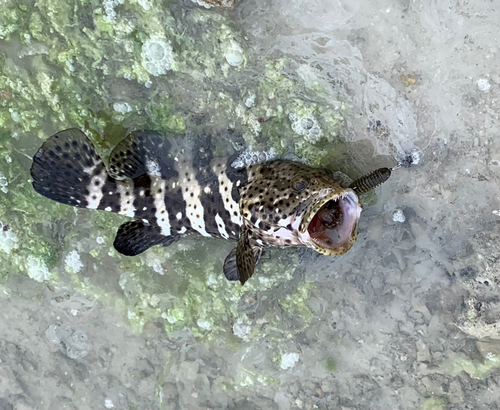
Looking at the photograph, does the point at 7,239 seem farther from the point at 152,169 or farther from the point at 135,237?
the point at 152,169

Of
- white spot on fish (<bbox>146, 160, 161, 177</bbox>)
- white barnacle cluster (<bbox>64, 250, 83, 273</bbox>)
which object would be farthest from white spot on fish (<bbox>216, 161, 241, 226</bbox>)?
white barnacle cluster (<bbox>64, 250, 83, 273</bbox>)

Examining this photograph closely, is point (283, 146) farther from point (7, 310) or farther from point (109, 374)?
point (7, 310)

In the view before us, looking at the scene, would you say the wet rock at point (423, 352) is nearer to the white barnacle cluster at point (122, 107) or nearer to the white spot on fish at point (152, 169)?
the white spot on fish at point (152, 169)

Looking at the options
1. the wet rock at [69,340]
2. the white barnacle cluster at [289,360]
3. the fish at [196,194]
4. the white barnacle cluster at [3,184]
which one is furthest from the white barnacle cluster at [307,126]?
the wet rock at [69,340]

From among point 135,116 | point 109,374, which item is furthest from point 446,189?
point 109,374

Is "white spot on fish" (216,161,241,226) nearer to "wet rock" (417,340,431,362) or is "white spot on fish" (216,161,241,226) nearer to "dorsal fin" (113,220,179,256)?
"dorsal fin" (113,220,179,256)

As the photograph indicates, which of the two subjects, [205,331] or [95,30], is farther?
[205,331]
